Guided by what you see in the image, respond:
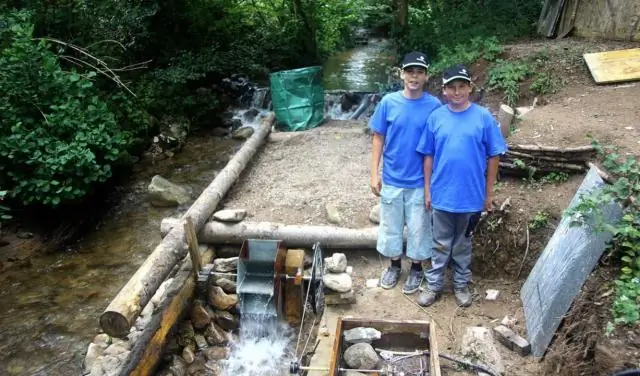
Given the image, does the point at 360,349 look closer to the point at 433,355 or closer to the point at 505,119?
the point at 433,355

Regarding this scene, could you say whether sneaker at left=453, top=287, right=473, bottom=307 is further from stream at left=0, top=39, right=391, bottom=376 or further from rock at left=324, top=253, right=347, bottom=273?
stream at left=0, top=39, right=391, bottom=376

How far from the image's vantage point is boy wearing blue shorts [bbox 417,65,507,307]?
381 centimetres

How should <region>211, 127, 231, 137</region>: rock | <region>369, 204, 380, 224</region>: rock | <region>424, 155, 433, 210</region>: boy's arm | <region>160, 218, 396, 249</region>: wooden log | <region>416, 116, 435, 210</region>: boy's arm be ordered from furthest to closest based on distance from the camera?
<region>211, 127, 231, 137</region>: rock
<region>369, 204, 380, 224</region>: rock
<region>160, 218, 396, 249</region>: wooden log
<region>424, 155, 433, 210</region>: boy's arm
<region>416, 116, 435, 210</region>: boy's arm

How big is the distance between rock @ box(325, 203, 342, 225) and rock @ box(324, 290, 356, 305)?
1.17 metres

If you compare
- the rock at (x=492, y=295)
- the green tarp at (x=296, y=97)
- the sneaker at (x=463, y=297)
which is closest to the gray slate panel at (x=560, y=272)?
the rock at (x=492, y=295)

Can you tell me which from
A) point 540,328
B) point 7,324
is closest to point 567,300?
point 540,328

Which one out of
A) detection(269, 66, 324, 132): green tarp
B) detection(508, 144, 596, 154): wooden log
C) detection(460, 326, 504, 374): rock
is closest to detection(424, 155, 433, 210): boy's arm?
detection(460, 326, 504, 374): rock

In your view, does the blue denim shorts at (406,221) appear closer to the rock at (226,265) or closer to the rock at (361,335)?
the rock at (361,335)

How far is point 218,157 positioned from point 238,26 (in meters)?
6.18

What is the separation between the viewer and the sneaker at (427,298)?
437 centimetres

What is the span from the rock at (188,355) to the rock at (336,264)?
150 centimetres

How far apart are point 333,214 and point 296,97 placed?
4.40 metres

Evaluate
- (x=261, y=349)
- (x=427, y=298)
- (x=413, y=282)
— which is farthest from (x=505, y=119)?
(x=261, y=349)

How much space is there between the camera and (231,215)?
558 cm
